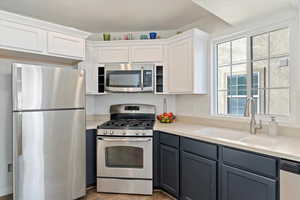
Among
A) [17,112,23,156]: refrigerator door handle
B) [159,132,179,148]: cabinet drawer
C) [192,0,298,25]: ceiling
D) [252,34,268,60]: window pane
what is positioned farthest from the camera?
[159,132,179,148]: cabinet drawer

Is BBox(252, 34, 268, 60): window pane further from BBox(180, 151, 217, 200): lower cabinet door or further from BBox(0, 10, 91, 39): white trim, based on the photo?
BBox(0, 10, 91, 39): white trim

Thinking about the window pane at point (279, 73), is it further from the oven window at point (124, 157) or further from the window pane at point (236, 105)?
the oven window at point (124, 157)

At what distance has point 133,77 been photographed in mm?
3086

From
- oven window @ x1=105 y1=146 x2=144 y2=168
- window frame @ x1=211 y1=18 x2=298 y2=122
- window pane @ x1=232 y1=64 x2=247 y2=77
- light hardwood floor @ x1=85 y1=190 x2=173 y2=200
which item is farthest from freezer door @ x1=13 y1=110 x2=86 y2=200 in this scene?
window pane @ x1=232 y1=64 x2=247 y2=77

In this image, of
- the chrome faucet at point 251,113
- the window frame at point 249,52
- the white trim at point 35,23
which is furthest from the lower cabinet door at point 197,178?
the white trim at point 35,23

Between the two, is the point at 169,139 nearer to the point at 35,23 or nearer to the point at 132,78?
the point at 132,78

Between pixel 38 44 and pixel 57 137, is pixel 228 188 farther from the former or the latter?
pixel 38 44

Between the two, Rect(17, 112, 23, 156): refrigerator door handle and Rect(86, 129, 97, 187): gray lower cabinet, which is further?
Rect(86, 129, 97, 187): gray lower cabinet

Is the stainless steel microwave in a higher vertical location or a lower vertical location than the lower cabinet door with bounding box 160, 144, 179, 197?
higher

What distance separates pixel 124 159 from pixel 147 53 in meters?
1.59

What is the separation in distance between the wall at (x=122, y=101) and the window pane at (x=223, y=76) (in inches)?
34.0

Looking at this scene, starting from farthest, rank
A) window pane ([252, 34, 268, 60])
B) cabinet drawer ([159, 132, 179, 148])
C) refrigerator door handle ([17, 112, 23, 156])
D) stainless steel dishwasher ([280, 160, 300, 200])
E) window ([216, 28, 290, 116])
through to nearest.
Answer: cabinet drawer ([159, 132, 179, 148]) → window pane ([252, 34, 268, 60]) → window ([216, 28, 290, 116]) → refrigerator door handle ([17, 112, 23, 156]) → stainless steel dishwasher ([280, 160, 300, 200])

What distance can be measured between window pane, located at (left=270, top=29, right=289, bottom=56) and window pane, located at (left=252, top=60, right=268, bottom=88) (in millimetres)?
149

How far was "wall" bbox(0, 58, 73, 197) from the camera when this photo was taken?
8.34 ft
